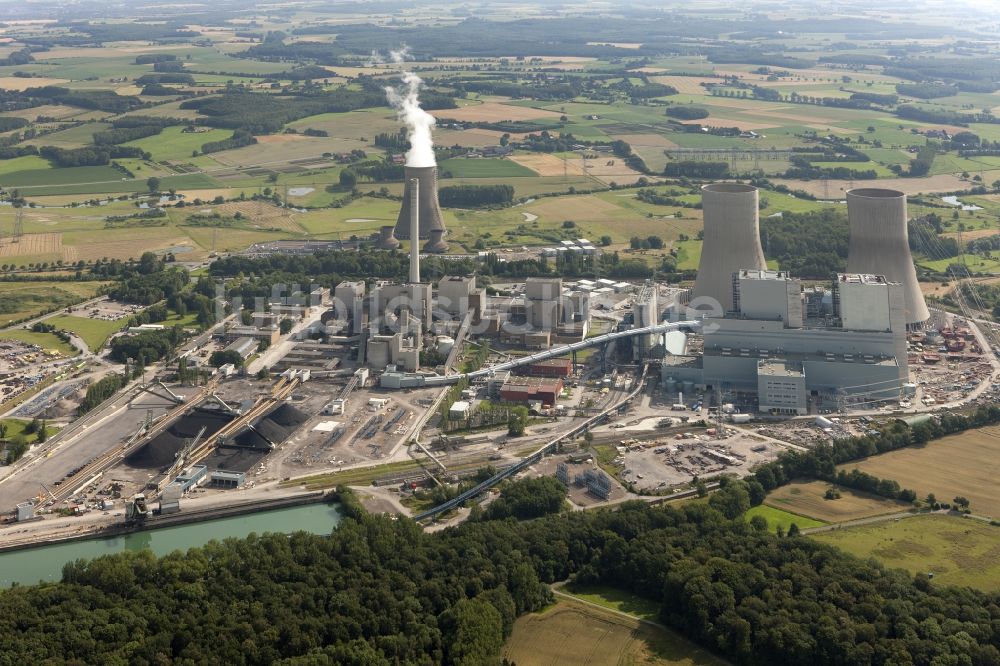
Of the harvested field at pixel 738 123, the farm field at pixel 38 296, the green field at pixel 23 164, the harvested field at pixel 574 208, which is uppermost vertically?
the harvested field at pixel 738 123

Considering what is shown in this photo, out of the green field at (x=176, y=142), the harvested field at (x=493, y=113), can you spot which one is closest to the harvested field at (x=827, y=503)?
the green field at (x=176, y=142)

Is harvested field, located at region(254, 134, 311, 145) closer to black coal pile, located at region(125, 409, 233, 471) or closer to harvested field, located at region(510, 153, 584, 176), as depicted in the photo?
harvested field, located at region(510, 153, 584, 176)

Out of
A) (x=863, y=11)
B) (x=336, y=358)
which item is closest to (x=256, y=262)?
(x=336, y=358)

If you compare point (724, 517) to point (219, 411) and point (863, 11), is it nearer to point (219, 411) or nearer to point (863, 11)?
point (219, 411)

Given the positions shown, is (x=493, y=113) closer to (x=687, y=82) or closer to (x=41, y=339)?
(x=687, y=82)

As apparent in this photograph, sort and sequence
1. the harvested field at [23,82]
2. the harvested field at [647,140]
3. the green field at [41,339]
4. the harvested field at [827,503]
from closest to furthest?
the harvested field at [827,503] < the green field at [41,339] < the harvested field at [647,140] < the harvested field at [23,82]

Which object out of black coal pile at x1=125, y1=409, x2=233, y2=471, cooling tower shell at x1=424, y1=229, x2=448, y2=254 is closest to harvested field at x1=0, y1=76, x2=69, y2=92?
cooling tower shell at x1=424, y1=229, x2=448, y2=254

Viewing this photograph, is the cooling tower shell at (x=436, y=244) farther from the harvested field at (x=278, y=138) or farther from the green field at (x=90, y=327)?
the harvested field at (x=278, y=138)
